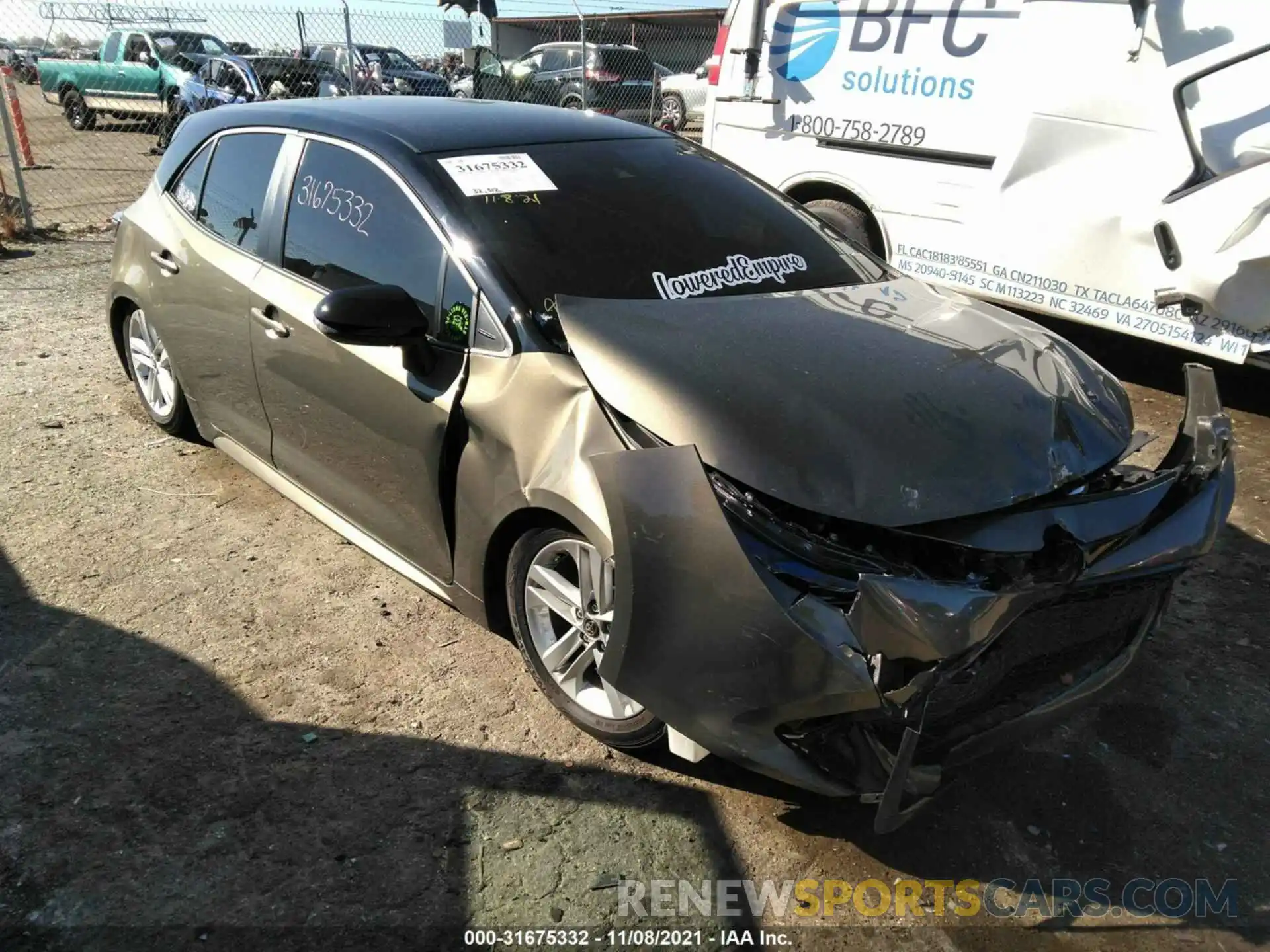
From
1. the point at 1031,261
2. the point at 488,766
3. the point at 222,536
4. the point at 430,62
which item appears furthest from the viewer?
the point at 430,62

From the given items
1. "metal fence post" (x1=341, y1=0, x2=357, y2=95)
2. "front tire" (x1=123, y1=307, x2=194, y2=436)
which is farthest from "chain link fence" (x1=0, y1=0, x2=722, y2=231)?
"front tire" (x1=123, y1=307, x2=194, y2=436)

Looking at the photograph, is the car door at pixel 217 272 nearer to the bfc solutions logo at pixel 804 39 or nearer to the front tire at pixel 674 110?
the bfc solutions logo at pixel 804 39

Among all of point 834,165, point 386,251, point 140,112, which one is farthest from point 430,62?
point 386,251

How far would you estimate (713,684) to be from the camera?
2227mm

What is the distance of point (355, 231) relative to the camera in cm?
322

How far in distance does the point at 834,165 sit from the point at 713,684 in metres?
5.05

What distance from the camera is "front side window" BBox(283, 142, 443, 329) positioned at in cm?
298

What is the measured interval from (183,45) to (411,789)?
754 inches

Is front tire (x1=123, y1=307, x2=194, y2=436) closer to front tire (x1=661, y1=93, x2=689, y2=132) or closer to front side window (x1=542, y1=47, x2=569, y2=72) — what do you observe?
front side window (x1=542, y1=47, x2=569, y2=72)

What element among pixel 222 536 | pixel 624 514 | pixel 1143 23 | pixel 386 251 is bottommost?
pixel 222 536

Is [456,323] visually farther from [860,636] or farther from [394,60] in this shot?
[394,60]

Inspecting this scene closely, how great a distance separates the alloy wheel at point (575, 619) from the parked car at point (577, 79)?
15.8 m

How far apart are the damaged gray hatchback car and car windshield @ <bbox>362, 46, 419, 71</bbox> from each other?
16.5m

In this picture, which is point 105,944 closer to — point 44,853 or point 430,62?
point 44,853
